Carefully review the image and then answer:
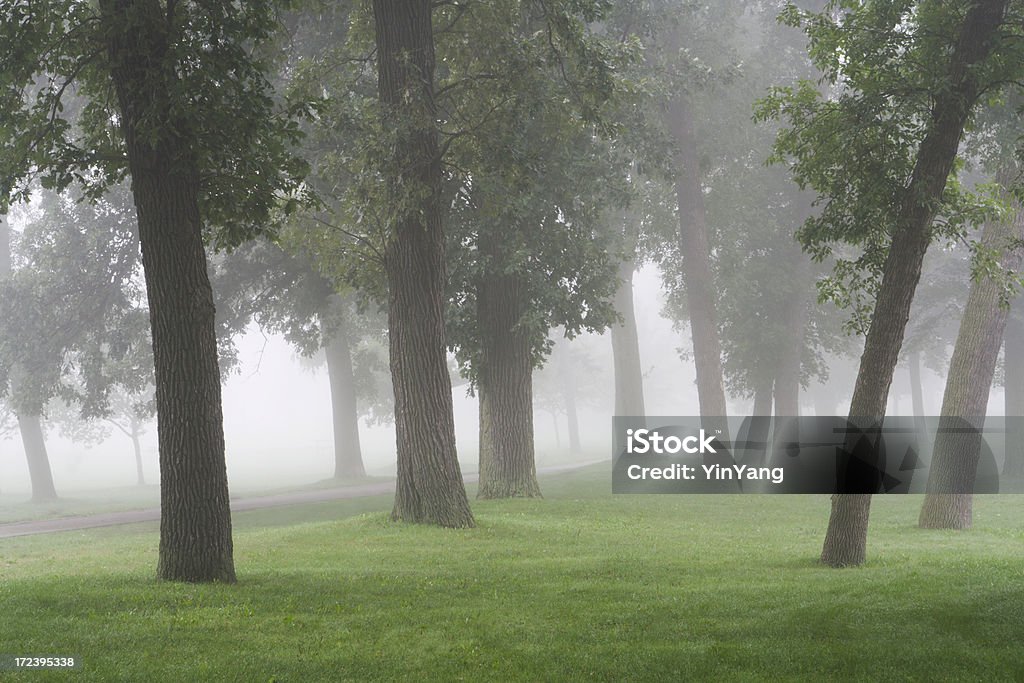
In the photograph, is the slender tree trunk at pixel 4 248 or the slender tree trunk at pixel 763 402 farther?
the slender tree trunk at pixel 4 248

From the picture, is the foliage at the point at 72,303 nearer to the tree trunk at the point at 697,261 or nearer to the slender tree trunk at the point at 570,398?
the tree trunk at the point at 697,261

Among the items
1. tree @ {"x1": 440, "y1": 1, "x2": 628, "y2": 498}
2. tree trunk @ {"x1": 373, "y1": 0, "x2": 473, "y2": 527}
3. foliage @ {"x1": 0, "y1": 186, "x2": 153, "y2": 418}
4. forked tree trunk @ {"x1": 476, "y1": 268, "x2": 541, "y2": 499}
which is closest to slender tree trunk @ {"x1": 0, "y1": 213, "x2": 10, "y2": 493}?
foliage @ {"x1": 0, "y1": 186, "x2": 153, "y2": 418}

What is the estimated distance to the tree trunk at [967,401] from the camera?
62.1ft

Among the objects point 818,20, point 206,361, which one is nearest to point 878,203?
point 818,20

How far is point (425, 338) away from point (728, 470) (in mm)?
16440

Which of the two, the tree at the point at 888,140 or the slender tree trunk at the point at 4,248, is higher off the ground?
the slender tree trunk at the point at 4,248

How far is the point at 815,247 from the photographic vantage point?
13969 mm

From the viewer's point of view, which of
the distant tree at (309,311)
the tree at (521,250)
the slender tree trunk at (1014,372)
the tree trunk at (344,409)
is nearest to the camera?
the tree at (521,250)

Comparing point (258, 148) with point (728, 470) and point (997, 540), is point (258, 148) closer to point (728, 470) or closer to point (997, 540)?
point (997, 540)

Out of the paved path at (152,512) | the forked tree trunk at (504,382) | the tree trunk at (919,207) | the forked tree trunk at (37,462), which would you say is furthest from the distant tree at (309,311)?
the tree trunk at (919,207)

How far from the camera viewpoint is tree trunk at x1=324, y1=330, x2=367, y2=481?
134 ft

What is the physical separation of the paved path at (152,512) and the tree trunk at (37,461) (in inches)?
345

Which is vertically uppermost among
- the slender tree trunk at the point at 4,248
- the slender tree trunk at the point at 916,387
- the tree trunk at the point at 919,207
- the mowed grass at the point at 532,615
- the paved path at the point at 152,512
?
the slender tree trunk at the point at 4,248

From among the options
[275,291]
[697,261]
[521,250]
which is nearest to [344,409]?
[275,291]
